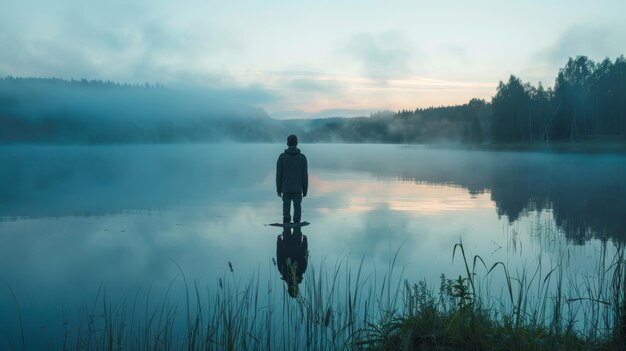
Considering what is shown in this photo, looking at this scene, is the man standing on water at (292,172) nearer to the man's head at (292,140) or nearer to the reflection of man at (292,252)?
the man's head at (292,140)

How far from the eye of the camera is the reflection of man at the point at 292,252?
372 inches

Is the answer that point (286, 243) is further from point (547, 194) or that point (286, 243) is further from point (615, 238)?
point (547, 194)

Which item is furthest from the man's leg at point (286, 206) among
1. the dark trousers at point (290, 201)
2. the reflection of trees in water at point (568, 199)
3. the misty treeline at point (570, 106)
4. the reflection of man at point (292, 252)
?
the misty treeline at point (570, 106)

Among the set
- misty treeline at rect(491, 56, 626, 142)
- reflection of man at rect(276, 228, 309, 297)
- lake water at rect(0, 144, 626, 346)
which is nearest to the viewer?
lake water at rect(0, 144, 626, 346)

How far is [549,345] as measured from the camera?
16.6 feet

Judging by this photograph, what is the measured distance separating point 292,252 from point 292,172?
3.78m

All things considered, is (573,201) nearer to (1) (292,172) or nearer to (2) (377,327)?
(1) (292,172)

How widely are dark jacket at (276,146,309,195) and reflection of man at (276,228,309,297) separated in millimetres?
1175

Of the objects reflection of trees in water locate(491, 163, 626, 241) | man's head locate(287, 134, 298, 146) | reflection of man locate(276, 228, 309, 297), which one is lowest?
reflection of trees in water locate(491, 163, 626, 241)

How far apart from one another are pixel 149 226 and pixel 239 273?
6401mm

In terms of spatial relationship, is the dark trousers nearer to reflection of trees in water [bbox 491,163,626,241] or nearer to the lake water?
the lake water

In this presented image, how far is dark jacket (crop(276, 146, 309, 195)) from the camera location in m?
14.5

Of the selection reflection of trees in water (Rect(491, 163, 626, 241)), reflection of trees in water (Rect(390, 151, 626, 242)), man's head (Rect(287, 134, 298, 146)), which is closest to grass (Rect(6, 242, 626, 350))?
reflection of trees in water (Rect(491, 163, 626, 241))

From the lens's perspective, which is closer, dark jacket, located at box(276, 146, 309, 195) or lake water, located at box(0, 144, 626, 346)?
lake water, located at box(0, 144, 626, 346)
